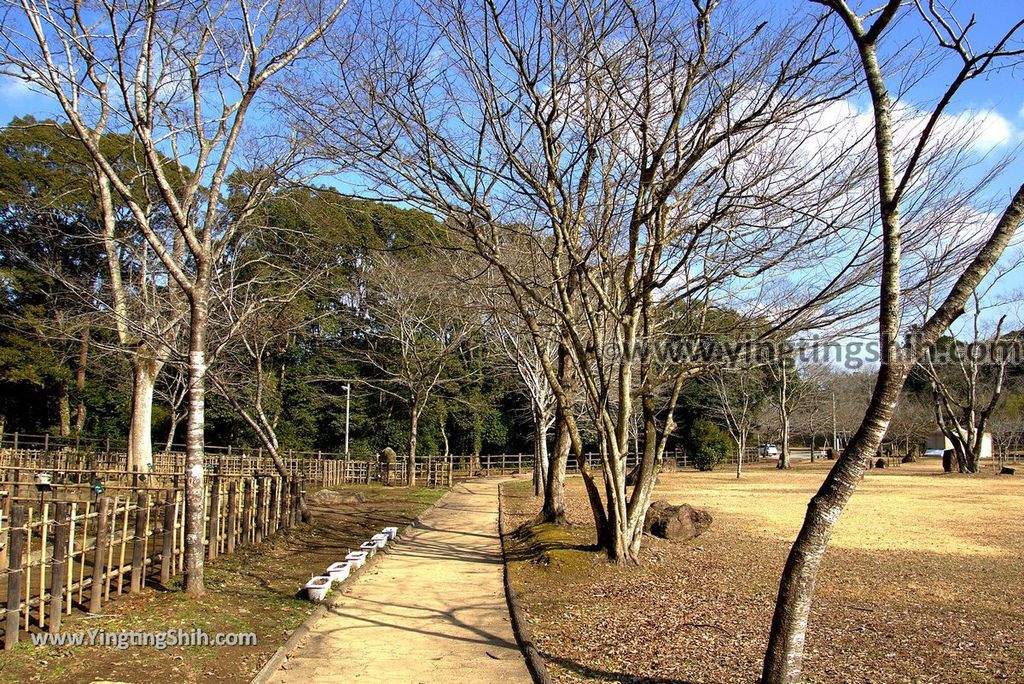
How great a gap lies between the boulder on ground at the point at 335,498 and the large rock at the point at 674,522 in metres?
8.66

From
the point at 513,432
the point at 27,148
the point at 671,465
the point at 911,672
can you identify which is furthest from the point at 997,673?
the point at 671,465

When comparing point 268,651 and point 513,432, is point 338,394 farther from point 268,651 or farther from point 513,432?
point 268,651

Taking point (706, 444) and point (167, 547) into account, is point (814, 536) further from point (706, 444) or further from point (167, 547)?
point (706, 444)

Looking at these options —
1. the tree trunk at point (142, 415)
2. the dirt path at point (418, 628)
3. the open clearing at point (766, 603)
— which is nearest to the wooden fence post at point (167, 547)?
the dirt path at point (418, 628)

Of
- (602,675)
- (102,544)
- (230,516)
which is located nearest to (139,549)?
(102,544)

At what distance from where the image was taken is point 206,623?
257 inches

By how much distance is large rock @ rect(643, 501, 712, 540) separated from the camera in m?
12.3

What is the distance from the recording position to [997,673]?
5273 millimetres

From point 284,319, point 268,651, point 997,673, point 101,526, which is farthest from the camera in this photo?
point 284,319

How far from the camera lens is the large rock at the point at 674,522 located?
484 inches

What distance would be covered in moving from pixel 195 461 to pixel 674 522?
772 cm

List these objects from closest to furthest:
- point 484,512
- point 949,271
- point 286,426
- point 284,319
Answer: point 949,271 < point 284,319 < point 484,512 < point 286,426

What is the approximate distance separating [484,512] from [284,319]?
6.39m

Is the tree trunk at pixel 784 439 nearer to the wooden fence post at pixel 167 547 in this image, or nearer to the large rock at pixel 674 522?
the large rock at pixel 674 522
